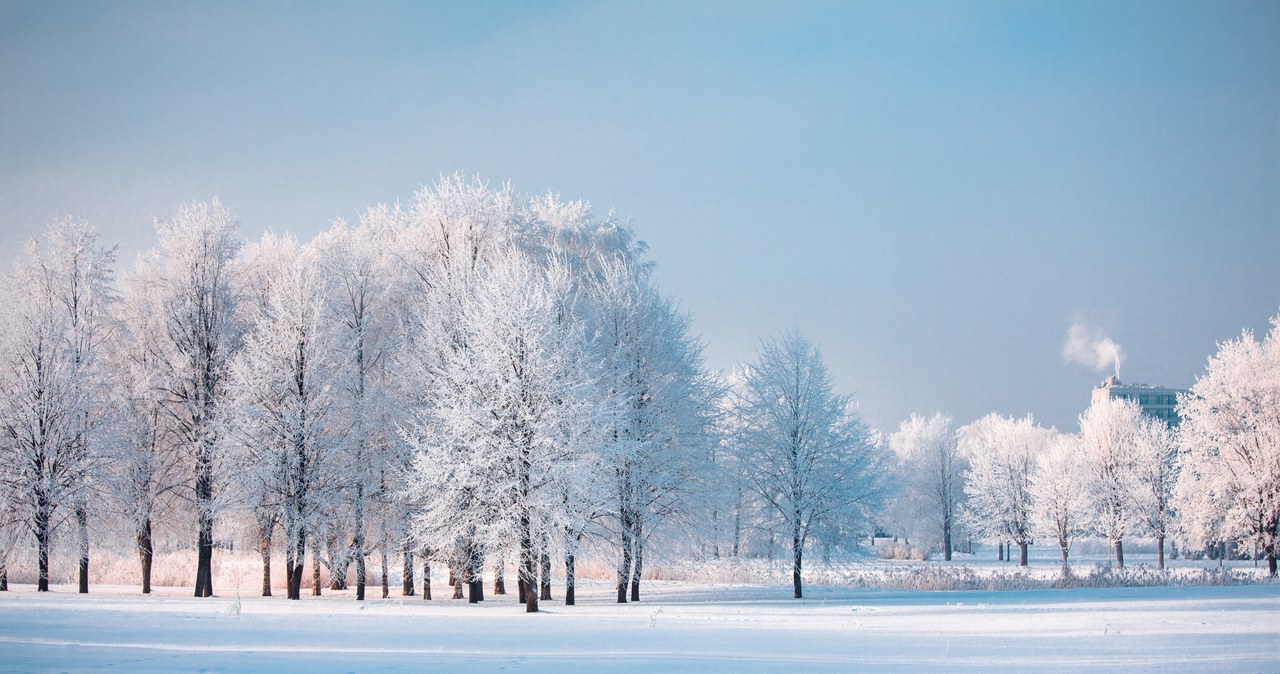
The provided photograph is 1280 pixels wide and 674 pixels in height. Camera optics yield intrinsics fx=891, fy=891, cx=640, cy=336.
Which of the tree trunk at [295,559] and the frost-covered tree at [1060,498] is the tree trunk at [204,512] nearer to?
the tree trunk at [295,559]

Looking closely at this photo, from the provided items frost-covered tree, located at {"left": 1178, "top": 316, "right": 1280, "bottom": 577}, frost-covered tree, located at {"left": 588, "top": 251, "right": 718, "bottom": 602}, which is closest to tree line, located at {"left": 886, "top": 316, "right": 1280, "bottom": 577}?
frost-covered tree, located at {"left": 1178, "top": 316, "right": 1280, "bottom": 577}

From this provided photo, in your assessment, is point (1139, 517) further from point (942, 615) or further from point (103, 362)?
point (103, 362)

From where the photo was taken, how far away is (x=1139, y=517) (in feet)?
188

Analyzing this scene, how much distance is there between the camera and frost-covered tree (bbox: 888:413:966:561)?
71125 mm

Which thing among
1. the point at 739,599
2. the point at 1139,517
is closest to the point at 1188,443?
the point at 1139,517

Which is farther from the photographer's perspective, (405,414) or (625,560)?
(405,414)

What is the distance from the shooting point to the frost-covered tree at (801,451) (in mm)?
31781

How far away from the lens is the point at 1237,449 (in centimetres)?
4353

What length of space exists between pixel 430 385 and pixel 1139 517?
49.2m

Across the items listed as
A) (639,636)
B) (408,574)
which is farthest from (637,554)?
(639,636)

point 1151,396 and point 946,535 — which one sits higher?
point 1151,396

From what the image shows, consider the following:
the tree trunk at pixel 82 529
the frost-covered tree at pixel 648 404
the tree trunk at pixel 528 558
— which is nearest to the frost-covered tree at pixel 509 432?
the tree trunk at pixel 528 558

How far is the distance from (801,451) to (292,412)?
1747 centimetres

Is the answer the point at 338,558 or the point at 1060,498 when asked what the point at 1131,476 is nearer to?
the point at 1060,498
